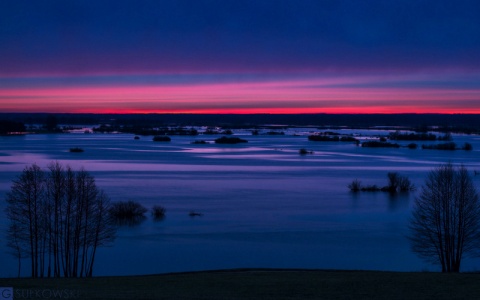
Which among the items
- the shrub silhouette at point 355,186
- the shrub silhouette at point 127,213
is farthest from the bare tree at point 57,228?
the shrub silhouette at point 355,186

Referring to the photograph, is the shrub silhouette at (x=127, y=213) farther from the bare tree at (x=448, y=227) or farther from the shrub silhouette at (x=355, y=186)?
the shrub silhouette at (x=355, y=186)

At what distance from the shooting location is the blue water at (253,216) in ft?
48.0

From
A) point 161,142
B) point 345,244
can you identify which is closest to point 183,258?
point 345,244

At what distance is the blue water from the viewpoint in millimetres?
14633

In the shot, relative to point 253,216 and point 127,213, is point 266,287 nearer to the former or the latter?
point 253,216

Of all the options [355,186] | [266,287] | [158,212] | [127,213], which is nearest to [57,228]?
[127,213]

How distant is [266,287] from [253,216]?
11.2m

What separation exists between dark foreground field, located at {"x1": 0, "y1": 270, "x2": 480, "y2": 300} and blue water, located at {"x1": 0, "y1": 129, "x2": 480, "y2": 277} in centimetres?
404

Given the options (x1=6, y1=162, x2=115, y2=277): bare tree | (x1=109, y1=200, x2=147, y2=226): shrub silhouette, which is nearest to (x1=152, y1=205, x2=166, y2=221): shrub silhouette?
(x1=109, y1=200, x2=147, y2=226): shrub silhouette

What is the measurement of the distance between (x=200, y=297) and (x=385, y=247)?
368 inches

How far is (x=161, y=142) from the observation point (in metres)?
63.2

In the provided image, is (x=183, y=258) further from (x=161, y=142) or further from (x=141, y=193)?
(x=161, y=142)

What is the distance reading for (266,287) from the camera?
8773mm

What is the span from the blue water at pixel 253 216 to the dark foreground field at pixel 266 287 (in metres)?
4.04
